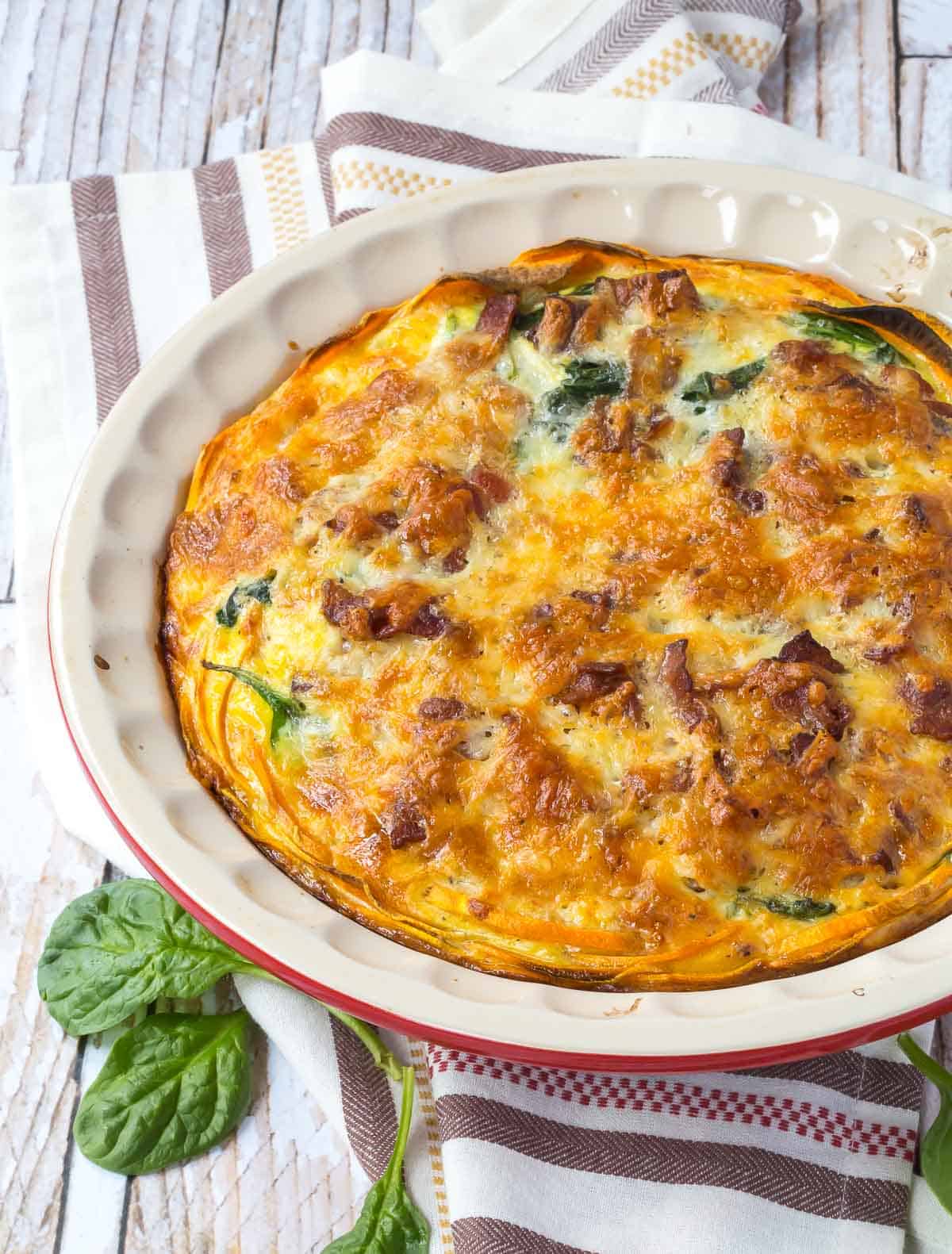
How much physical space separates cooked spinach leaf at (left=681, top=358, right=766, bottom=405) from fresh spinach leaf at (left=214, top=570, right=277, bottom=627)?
1.05 meters

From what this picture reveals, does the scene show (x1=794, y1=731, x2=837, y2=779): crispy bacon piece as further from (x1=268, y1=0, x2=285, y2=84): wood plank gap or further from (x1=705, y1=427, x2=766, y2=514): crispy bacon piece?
(x1=268, y1=0, x2=285, y2=84): wood plank gap

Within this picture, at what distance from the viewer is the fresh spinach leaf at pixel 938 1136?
2906 millimetres

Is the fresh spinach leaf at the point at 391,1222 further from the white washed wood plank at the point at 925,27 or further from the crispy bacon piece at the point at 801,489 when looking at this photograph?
the white washed wood plank at the point at 925,27

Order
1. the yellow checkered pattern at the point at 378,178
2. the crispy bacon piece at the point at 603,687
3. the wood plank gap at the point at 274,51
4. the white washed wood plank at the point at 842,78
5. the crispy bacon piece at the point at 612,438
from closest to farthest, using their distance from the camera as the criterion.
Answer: the crispy bacon piece at the point at 603,687 → the crispy bacon piece at the point at 612,438 → the yellow checkered pattern at the point at 378,178 → the white washed wood plank at the point at 842,78 → the wood plank gap at the point at 274,51

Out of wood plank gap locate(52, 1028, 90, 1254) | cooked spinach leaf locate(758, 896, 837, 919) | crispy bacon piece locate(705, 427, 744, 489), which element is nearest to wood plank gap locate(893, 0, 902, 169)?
crispy bacon piece locate(705, 427, 744, 489)

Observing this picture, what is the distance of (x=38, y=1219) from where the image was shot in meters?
3.15

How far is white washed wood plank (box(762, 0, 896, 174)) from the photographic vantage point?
455 cm

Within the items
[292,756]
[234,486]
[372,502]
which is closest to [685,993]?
[292,756]

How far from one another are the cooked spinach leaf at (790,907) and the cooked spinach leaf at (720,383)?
117 centimetres

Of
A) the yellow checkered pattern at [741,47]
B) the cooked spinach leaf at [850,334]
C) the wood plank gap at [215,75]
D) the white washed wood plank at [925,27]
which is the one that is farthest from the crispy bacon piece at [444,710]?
the white washed wood plank at [925,27]

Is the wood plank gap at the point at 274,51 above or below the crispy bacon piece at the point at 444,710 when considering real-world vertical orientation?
above

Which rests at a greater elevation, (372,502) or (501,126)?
(501,126)

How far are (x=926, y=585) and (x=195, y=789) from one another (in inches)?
63.5

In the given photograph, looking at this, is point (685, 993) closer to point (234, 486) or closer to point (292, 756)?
point (292, 756)
